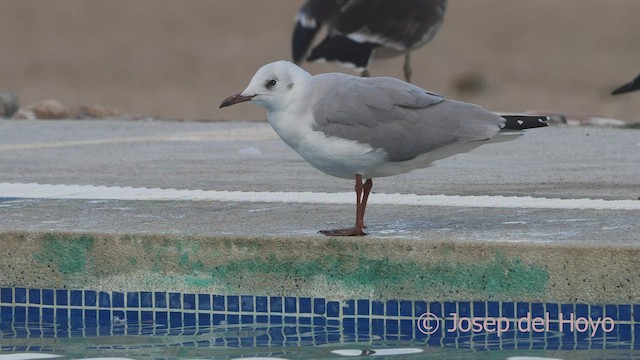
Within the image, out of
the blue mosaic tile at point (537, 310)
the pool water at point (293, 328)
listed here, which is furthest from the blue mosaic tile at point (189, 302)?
the blue mosaic tile at point (537, 310)

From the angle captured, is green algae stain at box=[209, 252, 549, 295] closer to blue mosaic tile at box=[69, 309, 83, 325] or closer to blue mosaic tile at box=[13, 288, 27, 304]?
blue mosaic tile at box=[69, 309, 83, 325]

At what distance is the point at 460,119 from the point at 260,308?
3.68ft

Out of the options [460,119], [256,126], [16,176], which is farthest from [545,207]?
[256,126]

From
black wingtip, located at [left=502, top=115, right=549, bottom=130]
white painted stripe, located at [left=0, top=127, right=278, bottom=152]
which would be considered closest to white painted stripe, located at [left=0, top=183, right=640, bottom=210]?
black wingtip, located at [left=502, top=115, right=549, bottom=130]

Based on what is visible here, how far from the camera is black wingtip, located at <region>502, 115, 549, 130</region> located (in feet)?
18.3

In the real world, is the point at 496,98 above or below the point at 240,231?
above

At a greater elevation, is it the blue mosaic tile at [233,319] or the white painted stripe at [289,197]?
the white painted stripe at [289,197]

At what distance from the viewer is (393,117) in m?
5.61

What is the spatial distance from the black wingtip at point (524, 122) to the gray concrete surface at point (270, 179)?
1.47ft

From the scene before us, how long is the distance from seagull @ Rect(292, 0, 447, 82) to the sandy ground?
3.73 m

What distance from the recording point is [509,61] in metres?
20.3

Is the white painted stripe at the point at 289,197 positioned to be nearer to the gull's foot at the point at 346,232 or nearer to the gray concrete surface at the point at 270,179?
the gray concrete surface at the point at 270,179

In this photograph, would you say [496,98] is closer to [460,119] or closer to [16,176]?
[16,176]

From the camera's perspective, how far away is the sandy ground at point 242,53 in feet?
60.2
